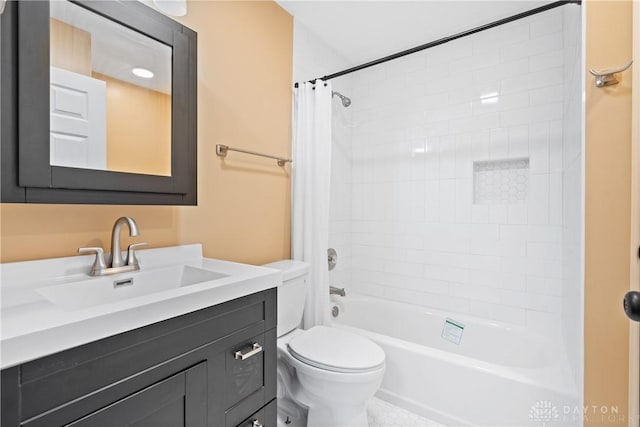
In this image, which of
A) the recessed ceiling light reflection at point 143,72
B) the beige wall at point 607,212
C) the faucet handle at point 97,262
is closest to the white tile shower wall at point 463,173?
the beige wall at point 607,212

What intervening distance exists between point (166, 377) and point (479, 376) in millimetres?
1470

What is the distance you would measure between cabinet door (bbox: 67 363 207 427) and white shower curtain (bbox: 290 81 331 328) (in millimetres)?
1049

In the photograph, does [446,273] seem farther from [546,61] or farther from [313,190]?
[546,61]

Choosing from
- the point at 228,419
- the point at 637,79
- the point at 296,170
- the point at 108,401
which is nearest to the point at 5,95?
the point at 108,401

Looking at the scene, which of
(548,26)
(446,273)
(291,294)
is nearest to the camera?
(291,294)

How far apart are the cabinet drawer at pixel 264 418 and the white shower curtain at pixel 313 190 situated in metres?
0.76

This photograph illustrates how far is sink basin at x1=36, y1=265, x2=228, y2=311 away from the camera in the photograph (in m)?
0.97

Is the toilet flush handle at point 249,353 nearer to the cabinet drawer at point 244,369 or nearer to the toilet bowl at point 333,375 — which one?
the cabinet drawer at point 244,369

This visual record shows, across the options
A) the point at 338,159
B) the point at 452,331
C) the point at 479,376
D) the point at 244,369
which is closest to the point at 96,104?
the point at 244,369

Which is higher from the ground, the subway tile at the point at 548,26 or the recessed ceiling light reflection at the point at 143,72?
the subway tile at the point at 548,26

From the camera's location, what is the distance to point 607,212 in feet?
3.39

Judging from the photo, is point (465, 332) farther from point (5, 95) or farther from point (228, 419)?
point (5, 95)

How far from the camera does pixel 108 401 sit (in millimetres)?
727

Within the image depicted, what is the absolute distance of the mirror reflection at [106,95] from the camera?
0.98 metres
